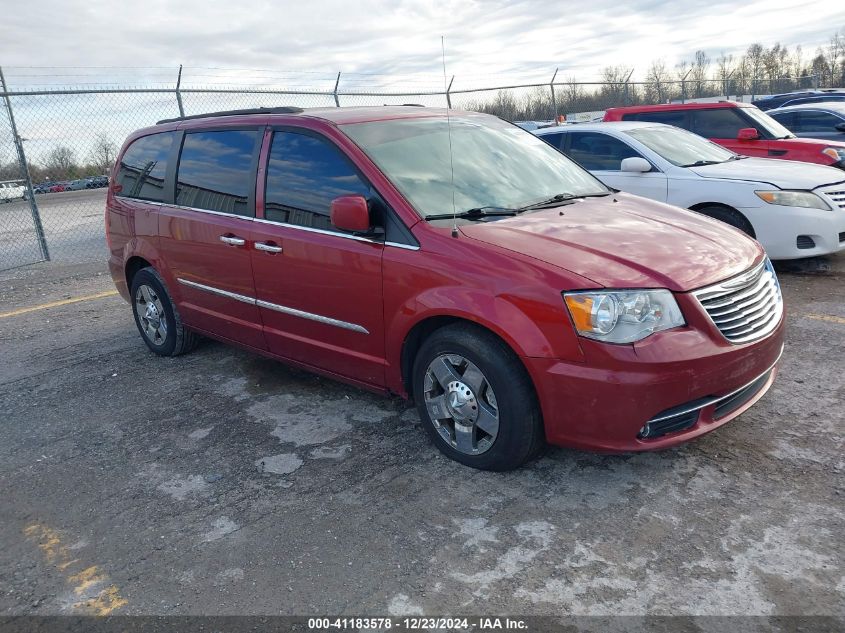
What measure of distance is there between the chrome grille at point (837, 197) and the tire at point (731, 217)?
0.74 meters

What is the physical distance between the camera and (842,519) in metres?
2.97

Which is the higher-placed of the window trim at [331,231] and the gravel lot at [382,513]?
the window trim at [331,231]

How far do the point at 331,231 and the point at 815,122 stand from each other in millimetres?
11470

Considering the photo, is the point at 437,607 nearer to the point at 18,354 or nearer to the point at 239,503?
the point at 239,503

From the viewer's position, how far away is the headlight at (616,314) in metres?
Answer: 3.08

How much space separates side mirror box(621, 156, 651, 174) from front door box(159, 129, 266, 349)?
421 cm

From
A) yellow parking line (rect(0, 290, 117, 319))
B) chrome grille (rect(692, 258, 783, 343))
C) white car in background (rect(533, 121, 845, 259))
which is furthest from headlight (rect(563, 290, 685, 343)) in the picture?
yellow parking line (rect(0, 290, 117, 319))

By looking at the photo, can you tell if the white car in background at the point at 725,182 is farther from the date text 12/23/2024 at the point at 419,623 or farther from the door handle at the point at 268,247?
the date text 12/23/2024 at the point at 419,623

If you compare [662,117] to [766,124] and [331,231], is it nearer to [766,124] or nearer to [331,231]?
[766,124]

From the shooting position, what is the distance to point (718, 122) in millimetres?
10000

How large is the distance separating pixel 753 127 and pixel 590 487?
321 inches

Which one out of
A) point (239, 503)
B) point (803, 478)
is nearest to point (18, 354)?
point (239, 503)

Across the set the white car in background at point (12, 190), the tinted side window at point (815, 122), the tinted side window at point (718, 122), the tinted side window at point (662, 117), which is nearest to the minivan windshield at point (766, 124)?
the tinted side window at point (718, 122)

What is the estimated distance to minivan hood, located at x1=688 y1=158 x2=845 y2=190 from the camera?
693cm
